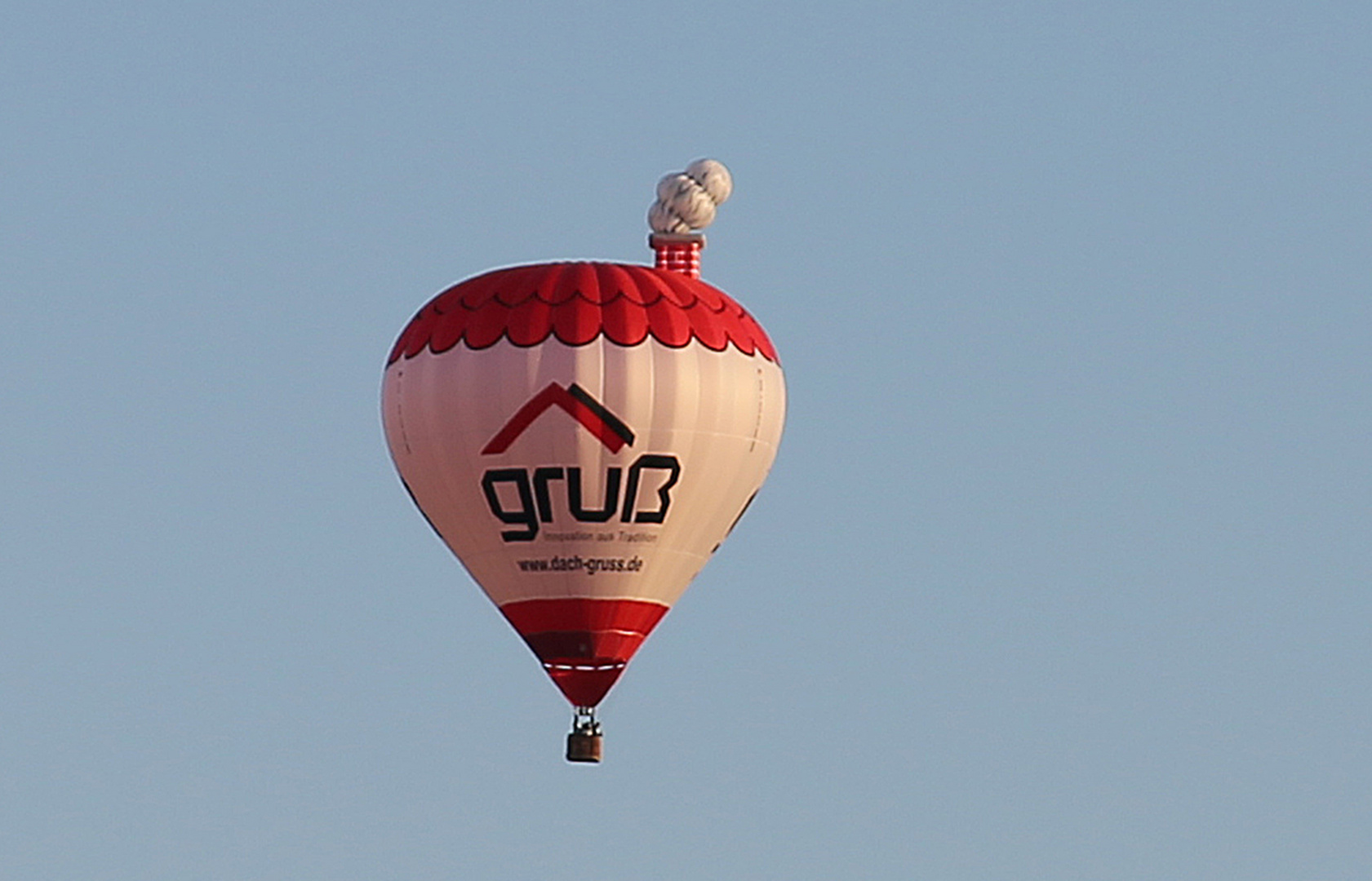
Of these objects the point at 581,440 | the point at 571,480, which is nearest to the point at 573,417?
the point at 581,440

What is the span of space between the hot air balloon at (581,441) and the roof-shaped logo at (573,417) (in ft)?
0.05

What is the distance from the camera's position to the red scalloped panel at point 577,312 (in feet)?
369

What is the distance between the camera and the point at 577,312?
113m

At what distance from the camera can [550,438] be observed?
112m

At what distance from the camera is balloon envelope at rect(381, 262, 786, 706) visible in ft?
368

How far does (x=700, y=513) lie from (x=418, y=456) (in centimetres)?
375

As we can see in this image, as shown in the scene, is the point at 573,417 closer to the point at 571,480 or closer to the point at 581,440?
the point at 581,440

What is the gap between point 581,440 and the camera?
112m

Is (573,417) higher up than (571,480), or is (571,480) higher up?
(573,417)

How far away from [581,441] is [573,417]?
0.34 meters

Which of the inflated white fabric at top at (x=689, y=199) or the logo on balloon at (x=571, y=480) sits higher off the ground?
the inflated white fabric at top at (x=689, y=199)

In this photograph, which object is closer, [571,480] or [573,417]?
[573,417]

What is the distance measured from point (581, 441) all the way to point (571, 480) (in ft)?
1.74

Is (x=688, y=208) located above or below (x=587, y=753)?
above
